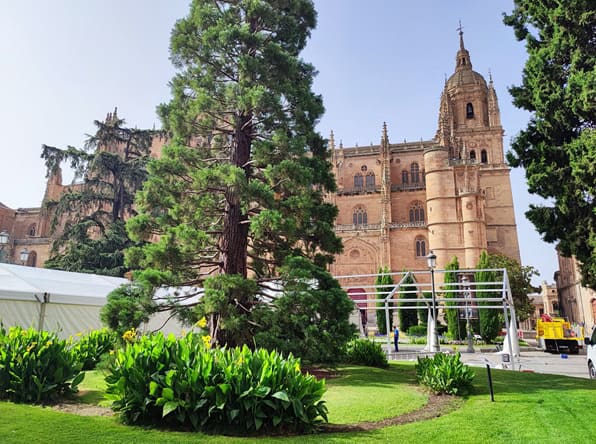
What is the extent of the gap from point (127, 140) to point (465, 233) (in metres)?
29.5

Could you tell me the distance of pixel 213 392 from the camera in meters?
5.04

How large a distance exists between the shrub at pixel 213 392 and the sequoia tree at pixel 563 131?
9.73m

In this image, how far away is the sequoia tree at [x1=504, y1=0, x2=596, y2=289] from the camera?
10.9 metres

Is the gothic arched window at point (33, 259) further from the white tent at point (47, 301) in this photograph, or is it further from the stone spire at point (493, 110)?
the stone spire at point (493, 110)

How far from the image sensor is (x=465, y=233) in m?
36.8

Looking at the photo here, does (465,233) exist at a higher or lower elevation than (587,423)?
higher

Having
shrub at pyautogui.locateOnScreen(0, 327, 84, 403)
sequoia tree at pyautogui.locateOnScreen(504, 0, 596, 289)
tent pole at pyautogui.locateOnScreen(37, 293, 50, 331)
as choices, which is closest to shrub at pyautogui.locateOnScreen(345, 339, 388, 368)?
sequoia tree at pyautogui.locateOnScreen(504, 0, 596, 289)

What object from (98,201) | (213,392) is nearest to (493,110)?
(98,201)

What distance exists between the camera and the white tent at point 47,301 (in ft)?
33.0

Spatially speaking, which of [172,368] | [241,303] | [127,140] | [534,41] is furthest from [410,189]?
[172,368]

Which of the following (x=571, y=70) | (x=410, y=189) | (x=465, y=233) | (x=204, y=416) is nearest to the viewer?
(x=204, y=416)

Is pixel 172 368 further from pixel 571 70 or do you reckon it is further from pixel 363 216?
pixel 363 216

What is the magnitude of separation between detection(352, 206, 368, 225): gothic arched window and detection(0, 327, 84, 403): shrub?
40.0 m

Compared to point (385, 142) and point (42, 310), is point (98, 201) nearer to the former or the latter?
point (42, 310)
